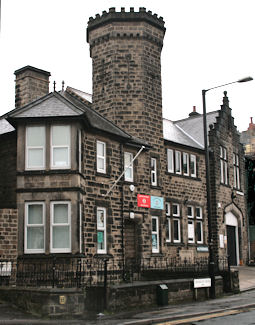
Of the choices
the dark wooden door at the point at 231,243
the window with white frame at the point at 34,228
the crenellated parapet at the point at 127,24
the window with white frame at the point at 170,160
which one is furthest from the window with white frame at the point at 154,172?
the dark wooden door at the point at 231,243

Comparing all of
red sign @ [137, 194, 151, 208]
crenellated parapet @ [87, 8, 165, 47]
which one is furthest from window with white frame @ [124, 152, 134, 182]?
crenellated parapet @ [87, 8, 165, 47]

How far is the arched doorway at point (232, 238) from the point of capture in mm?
33406

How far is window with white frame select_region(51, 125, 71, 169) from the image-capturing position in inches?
773

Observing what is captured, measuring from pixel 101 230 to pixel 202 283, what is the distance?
4806 mm

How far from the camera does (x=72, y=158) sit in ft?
63.8

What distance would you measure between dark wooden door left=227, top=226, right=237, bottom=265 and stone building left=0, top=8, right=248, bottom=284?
70 mm

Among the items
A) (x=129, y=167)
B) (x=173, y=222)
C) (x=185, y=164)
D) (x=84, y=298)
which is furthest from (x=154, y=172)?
(x=84, y=298)

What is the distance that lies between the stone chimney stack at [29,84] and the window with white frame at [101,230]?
8.92m

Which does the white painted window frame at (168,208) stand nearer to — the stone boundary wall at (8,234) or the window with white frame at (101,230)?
the window with white frame at (101,230)

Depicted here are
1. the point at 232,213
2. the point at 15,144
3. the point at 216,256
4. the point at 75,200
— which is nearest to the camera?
the point at 75,200

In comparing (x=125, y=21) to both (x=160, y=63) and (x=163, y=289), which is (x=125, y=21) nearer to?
(x=160, y=63)

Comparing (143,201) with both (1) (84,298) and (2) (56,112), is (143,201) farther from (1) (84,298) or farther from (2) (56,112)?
(1) (84,298)

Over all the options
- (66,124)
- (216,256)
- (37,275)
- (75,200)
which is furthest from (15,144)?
(216,256)

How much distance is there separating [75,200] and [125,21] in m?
11.4
